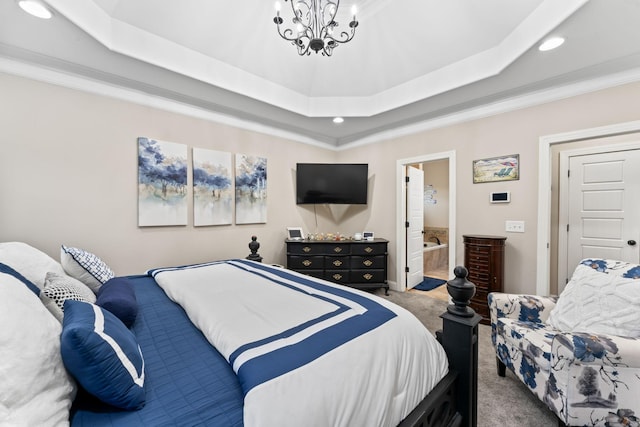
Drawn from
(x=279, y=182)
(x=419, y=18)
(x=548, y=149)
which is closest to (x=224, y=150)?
(x=279, y=182)

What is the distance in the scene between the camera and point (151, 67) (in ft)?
8.04

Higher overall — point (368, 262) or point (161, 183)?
point (161, 183)

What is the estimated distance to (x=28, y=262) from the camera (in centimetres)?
153

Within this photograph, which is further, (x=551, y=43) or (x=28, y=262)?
(x=551, y=43)

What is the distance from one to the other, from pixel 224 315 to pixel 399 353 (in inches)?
33.0

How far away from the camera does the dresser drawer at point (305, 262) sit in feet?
12.7

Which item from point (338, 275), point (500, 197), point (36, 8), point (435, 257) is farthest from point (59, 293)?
point (435, 257)

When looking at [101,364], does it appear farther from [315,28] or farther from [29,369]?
[315,28]

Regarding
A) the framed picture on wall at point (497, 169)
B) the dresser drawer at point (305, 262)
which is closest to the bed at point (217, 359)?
the dresser drawer at point (305, 262)

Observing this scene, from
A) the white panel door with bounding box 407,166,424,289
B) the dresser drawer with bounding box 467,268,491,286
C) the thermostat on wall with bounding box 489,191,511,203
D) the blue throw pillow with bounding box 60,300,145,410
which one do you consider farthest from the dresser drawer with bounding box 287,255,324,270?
the blue throw pillow with bounding box 60,300,145,410

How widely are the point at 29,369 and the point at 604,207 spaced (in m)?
5.21

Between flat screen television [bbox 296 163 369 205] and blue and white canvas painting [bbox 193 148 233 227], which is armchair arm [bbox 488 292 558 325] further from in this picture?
blue and white canvas painting [bbox 193 148 233 227]

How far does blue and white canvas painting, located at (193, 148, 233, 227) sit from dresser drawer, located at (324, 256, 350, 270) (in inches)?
60.1

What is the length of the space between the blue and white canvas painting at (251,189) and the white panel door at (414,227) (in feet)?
7.69
